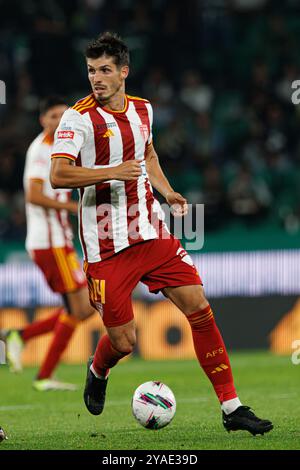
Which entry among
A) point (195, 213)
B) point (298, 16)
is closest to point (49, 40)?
point (298, 16)

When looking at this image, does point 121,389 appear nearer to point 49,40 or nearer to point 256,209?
point 256,209

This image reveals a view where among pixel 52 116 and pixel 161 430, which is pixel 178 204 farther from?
pixel 52 116

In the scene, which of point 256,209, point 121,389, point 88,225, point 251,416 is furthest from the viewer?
point 256,209

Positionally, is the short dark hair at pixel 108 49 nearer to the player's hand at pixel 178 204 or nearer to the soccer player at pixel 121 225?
the soccer player at pixel 121 225

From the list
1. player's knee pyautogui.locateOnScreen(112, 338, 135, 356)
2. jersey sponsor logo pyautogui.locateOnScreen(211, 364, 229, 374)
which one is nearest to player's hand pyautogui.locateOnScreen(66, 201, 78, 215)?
player's knee pyautogui.locateOnScreen(112, 338, 135, 356)

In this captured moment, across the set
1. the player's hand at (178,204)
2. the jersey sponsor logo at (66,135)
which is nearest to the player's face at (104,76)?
the jersey sponsor logo at (66,135)

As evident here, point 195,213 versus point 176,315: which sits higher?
point 195,213

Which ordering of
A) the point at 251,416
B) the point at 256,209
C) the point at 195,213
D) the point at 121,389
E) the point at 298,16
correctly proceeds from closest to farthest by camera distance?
the point at 251,416, the point at 121,389, the point at 195,213, the point at 256,209, the point at 298,16

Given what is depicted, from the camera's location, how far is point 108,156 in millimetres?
6156

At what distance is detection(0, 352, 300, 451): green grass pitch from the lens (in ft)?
→ 18.6

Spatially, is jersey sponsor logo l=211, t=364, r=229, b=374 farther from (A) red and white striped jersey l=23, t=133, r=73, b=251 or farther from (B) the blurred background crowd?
(B) the blurred background crowd

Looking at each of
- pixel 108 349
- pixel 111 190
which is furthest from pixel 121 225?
pixel 108 349

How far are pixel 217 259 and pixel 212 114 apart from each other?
3.33m

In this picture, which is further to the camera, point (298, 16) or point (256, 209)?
point (298, 16)
